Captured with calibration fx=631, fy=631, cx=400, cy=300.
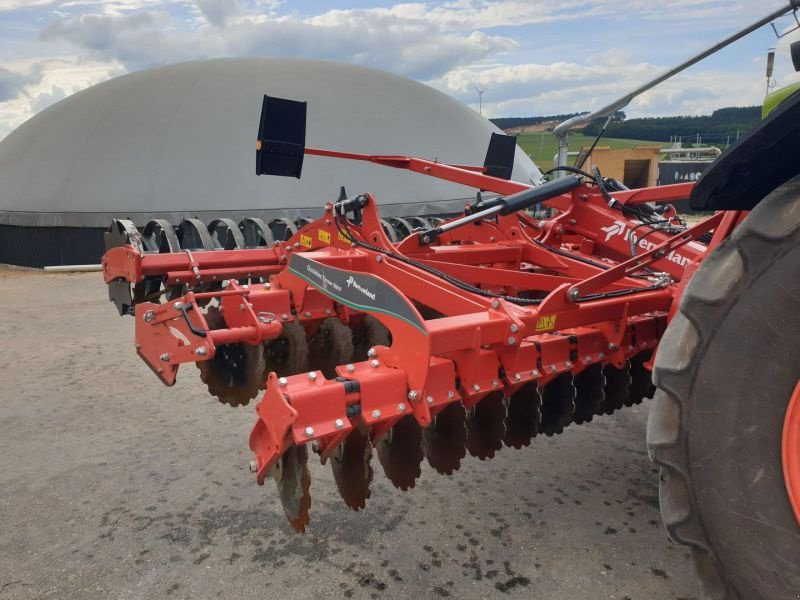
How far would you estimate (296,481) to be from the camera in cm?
208

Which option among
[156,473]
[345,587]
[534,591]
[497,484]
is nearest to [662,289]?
[497,484]

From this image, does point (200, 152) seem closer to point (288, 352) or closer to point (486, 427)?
point (288, 352)

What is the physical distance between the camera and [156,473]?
3.03m

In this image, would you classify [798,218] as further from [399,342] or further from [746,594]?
[399,342]

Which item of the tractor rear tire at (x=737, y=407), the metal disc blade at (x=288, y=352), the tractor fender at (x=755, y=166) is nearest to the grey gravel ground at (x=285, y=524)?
the metal disc blade at (x=288, y=352)

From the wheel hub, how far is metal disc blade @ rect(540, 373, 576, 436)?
146 cm

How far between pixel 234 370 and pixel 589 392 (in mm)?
1773

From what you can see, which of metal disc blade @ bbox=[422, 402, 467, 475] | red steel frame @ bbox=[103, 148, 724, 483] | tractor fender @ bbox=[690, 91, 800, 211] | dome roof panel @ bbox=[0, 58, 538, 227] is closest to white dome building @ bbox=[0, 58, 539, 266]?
dome roof panel @ bbox=[0, 58, 538, 227]

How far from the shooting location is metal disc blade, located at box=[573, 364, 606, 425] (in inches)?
114

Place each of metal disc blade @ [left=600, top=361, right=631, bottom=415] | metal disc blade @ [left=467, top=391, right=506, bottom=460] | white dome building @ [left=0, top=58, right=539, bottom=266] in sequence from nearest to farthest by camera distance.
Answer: metal disc blade @ [left=467, top=391, right=506, bottom=460], metal disc blade @ [left=600, top=361, right=631, bottom=415], white dome building @ [left=0, top=58, right=539, bottom=266]

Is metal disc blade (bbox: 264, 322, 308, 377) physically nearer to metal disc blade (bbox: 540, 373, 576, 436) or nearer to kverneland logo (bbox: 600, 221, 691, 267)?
metal disc blade (bbox: 540, 373, 576, 436)

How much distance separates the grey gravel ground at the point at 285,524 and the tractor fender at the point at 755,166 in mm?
1382

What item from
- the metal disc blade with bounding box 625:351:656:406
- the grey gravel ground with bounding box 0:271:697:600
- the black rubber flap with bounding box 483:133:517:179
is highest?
the black rubber flap with bounding box 483:133:517:179

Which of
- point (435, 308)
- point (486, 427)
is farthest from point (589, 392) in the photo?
point (435, 308)
